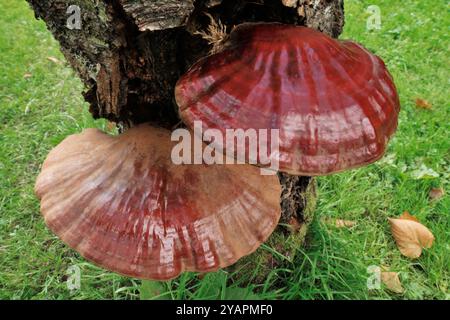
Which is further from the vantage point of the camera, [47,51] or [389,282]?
[47,51]

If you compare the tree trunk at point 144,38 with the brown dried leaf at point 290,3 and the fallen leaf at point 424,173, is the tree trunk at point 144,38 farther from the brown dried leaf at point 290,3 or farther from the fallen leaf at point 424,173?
the fallen leaf at point 424,173

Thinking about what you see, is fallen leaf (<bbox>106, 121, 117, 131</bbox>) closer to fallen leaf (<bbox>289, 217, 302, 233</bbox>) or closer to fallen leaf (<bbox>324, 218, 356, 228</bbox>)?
fallen leaf (<bbox>289, 217, 302, 233</bbox>)

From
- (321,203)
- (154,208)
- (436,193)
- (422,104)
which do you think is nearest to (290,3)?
(154,208)

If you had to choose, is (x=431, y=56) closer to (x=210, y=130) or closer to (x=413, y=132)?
(x=413, y=132)

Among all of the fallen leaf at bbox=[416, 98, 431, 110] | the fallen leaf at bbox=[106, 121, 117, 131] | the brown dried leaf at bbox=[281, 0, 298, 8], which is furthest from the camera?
the fallen leaf at bbox=[416, 98, 431, 110]

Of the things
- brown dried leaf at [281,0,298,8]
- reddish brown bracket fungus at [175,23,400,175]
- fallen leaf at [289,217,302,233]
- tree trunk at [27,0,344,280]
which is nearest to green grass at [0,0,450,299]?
fallen leaf at [289,217,302,233]

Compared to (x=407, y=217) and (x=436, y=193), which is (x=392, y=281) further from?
(x=436, y=193)
